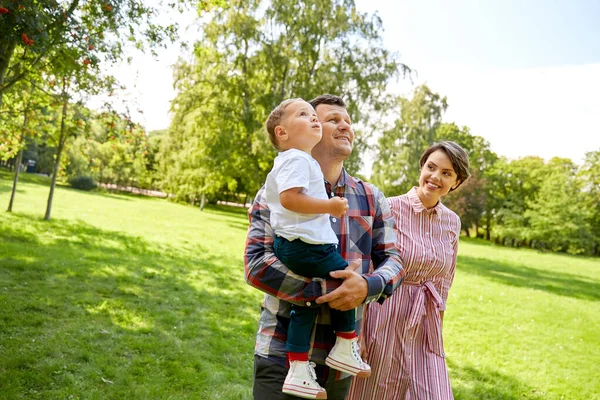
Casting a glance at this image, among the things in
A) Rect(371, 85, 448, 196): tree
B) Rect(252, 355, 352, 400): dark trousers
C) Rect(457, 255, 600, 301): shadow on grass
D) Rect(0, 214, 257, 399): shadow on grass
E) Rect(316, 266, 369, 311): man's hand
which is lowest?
Rect(0, 214, 257, 399): shadow on grass

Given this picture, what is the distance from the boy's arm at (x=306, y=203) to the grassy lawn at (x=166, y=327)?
348 cm

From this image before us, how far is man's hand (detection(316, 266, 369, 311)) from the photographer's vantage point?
6.31 feet

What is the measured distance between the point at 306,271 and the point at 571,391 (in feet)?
20.7

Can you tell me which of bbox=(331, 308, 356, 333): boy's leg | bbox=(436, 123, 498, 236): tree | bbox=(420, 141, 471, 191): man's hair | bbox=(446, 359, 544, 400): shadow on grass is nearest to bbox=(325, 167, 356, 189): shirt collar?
bbox=(331, 308, 356, 333): boy's leg

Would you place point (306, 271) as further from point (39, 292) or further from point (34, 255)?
point (34, 255)

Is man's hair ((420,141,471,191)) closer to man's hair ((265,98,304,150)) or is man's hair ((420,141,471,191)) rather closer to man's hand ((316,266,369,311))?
man's hair ((265,98,304,150))

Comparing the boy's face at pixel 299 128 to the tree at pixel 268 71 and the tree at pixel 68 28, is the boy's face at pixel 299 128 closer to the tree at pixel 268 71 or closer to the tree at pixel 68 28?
the tree at pixel 68 28

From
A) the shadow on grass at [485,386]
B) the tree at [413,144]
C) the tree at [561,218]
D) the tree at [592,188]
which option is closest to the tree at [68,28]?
the shadow on grass at [485,386]

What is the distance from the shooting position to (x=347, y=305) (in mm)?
1968

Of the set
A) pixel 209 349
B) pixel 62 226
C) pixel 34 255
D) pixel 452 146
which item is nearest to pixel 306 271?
pixel 452 146

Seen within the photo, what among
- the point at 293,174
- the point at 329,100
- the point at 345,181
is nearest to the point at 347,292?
the point at 293,174

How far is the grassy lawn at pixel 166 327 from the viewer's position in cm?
479

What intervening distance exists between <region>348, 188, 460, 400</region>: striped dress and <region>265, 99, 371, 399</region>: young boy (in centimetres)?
92

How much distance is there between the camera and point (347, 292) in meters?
1.94
